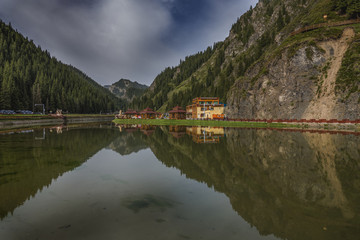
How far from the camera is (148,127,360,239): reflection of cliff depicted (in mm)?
5961

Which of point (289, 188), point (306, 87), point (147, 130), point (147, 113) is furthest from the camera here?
point (147, 113)

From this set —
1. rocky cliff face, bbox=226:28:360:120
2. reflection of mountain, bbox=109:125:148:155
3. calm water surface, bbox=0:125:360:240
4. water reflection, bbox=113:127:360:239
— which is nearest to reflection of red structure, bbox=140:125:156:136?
reflection of mountain, bbox=109:125:148:155

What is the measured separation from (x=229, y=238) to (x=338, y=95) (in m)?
60.3

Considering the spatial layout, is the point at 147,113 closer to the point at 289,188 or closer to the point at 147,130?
the point at 147,130

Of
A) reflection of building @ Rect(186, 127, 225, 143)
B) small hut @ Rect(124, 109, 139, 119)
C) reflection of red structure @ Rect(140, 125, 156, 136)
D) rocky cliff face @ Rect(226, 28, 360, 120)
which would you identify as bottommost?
reflection of red structure @ Rect(140, 125, 156, 136)

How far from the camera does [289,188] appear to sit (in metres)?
8.90

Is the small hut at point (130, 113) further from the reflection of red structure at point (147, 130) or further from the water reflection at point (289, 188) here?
the water reflection at point (289, 188)

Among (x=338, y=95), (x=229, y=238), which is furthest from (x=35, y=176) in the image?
(x=338, y=95)

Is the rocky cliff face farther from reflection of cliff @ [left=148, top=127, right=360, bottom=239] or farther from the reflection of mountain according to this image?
the reflection of mountain

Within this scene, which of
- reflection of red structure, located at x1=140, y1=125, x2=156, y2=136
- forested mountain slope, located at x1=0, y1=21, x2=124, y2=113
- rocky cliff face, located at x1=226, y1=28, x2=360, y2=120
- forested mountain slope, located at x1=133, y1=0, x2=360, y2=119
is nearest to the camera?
reflection of red structure, located at x1=140, y1=125, x2=156, y2=136

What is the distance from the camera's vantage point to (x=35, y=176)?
34.5ft

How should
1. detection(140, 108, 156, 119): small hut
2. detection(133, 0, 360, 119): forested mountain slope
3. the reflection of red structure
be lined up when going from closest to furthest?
the reflection of red structure → detection(133, 0, 360, 119): forested mountain slope → detection(140, 108, 156, 119): small hut

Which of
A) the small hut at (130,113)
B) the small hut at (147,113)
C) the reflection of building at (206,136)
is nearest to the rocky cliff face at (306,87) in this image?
the reflection of building at (206,136)

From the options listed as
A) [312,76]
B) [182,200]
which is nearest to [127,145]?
[182,200]
